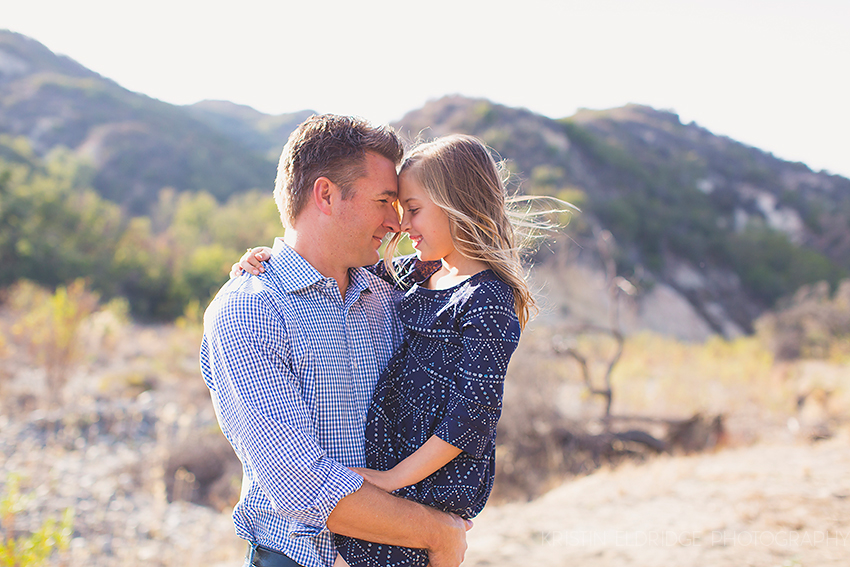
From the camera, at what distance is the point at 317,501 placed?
1388mm

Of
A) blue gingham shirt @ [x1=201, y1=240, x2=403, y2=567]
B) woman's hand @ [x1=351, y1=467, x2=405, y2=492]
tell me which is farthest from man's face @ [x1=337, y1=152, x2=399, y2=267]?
woman's hand @ [x1=351, y1=467, x2=405, y2=492]

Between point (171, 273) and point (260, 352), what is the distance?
81.6ft

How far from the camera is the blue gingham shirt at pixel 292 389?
4.59 ft

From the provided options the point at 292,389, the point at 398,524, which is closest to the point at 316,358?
the point at 292,389

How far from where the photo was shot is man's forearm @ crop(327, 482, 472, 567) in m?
1.45

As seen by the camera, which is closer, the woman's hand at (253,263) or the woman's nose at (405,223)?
the woman's hand at (253,263)

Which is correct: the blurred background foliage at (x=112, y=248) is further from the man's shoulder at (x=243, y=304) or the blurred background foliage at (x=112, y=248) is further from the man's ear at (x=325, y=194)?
the man's shoulder at (x=243, y=304)

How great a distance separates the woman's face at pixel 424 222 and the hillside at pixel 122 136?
42877 millimetres

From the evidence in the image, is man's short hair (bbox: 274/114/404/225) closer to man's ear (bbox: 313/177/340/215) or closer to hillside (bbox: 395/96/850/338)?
man's ear (bbox: 313/177/340/215)

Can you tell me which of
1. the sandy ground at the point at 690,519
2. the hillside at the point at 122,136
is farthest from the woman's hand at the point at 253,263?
the hillside at the point at 122,136

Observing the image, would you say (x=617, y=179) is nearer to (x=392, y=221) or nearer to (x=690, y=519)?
(x=690, y=519)

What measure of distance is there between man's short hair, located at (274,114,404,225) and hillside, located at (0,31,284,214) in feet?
140

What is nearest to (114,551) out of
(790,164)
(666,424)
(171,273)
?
(666,424)

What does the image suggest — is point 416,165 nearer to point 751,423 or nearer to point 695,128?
point 751,423
